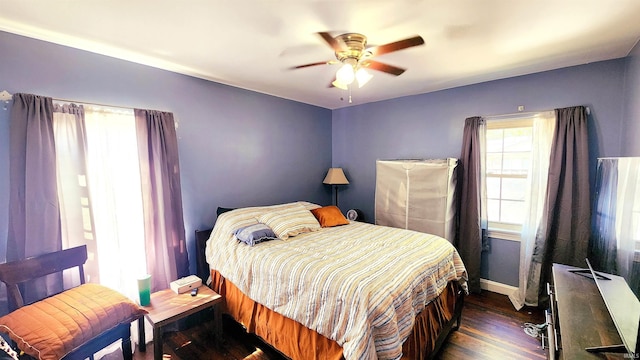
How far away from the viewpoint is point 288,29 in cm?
179

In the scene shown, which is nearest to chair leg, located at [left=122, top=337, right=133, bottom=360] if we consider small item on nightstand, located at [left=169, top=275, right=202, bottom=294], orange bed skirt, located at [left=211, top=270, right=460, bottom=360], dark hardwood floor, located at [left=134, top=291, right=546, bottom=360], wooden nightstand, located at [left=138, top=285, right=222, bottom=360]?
wooden nightstand, located at [left=138, top=285, right=222, bottom=360]

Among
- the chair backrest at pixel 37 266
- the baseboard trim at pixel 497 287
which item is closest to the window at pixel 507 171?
the baseboard trim at pixel 497 287

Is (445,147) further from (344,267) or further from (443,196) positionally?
(344,267)

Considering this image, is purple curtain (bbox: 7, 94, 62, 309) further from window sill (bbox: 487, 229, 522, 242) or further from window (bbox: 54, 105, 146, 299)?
window sill (bbox: 487, 229, 522, 242)

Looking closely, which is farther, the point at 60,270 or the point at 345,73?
the point at 60,270

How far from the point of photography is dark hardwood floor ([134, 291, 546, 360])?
214cm

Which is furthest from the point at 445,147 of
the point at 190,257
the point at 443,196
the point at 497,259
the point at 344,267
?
the point at 190,257

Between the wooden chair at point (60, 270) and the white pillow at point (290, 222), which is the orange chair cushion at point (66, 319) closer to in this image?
the wooden chair at point (60, 270)

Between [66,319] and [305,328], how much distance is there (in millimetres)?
1447

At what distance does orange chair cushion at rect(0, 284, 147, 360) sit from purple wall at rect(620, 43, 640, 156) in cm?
390

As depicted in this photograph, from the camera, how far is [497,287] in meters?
3.12

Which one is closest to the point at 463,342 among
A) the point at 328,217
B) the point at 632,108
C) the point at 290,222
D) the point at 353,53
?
the point at 328,217

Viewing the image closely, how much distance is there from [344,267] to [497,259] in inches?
91.9

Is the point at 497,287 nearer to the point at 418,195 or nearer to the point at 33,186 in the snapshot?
the point at 418,195
